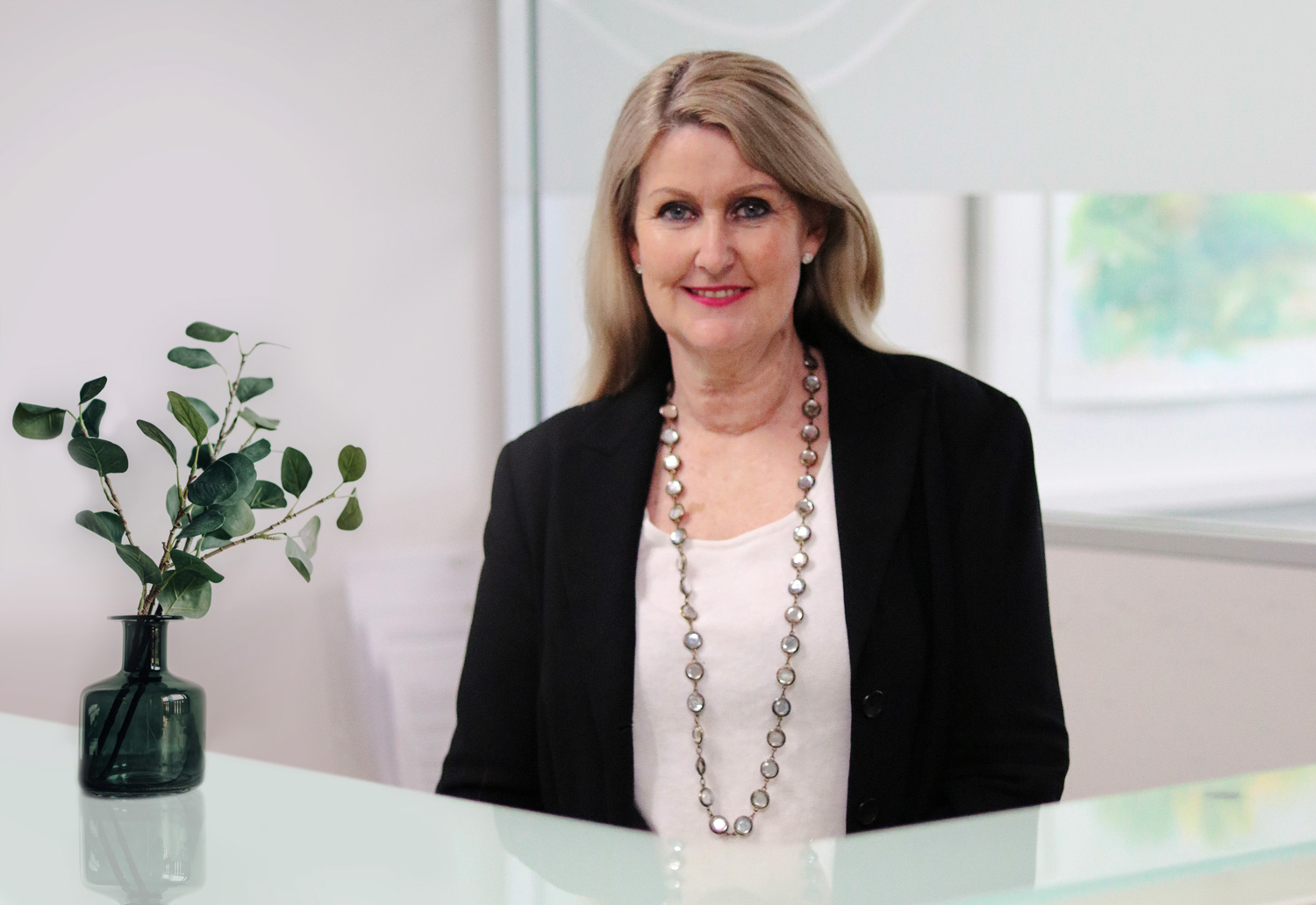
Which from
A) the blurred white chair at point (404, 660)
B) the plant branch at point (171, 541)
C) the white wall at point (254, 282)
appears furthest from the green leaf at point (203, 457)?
the blurred white chair at point (404, 660)

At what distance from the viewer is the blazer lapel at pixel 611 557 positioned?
1625mm

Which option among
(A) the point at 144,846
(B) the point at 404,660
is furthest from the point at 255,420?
(B) the point at 404,660

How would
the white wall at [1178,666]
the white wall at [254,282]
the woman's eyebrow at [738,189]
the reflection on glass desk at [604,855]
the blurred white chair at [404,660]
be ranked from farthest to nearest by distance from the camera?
the blurred white chair at [404,660]
the white wall at [254,282]
the white wall at [1178,666]
the woman's eyebrow at [738,189]
the reflection on glass desk at [604,855]

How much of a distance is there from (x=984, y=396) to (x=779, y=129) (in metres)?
0.42

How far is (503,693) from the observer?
68.1 inches

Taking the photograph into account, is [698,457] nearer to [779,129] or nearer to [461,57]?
[779,129]

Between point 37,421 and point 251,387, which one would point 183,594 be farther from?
point 251,387

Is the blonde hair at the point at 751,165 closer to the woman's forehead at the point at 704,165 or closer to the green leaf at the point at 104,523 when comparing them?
the woman's forehead at the point at 704,165

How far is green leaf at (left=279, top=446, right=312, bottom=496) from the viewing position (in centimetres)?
143

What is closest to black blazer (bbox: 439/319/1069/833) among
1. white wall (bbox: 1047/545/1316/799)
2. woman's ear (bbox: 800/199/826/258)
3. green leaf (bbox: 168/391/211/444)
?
woman's ear (bbox: 800/199/826/258)

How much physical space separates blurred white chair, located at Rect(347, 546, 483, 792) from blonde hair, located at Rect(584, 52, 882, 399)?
1.49m

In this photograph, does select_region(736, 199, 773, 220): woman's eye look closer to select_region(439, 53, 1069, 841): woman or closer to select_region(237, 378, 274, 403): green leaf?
select_region(439, 53, 1069, 841): woman

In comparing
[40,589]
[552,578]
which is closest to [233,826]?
[552,578]

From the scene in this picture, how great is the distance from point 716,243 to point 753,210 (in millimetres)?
83
